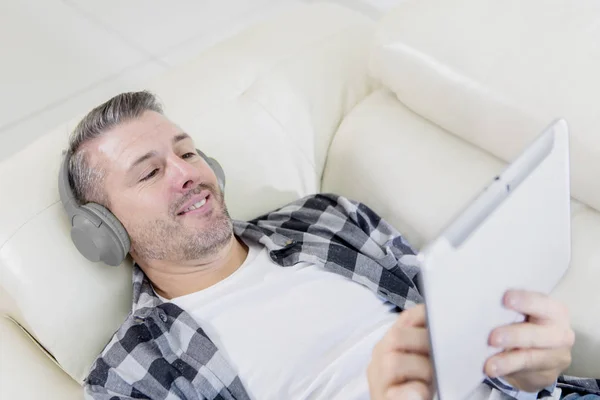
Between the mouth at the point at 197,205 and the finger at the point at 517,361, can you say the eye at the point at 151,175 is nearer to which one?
the mouth at the point at 197,205

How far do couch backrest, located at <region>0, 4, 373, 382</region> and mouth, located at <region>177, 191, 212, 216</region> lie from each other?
152 millimetres

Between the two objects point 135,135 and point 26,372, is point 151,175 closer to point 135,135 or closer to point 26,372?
point 135,135

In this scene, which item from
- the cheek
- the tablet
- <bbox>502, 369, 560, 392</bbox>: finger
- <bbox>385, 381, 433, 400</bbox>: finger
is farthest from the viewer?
the cheek

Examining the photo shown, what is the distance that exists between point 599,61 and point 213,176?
76 centimetres

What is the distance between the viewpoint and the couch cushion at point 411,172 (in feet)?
4.18

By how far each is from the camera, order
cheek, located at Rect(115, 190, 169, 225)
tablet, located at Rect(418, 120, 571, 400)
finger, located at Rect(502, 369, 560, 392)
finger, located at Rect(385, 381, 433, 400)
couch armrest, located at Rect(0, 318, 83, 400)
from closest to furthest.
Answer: tablet, located at Rect(418, 120, 571, 400), finger, located at Rect(385, 381, 433, 400), finger, located at Rect(502, 369, 560, 392), couch armrest, located at Rect(0, 318, 83, 400), cheek, located at Rect(115, 190, 169, 225)

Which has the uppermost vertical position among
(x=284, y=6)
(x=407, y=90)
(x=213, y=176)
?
(x=407, y=90)

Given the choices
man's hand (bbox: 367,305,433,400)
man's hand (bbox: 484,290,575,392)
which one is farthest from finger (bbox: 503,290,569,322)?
man's hand (bbox: 367,305,433,400)

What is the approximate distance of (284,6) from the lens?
2.79 meters

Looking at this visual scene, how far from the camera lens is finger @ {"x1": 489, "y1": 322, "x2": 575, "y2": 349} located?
845 mm

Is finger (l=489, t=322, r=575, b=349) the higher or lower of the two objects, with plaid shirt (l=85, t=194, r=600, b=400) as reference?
higher

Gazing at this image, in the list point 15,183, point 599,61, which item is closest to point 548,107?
point 599,61

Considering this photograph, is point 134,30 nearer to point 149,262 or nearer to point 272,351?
point 149,262

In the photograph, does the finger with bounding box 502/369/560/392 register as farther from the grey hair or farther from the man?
the grey hair
